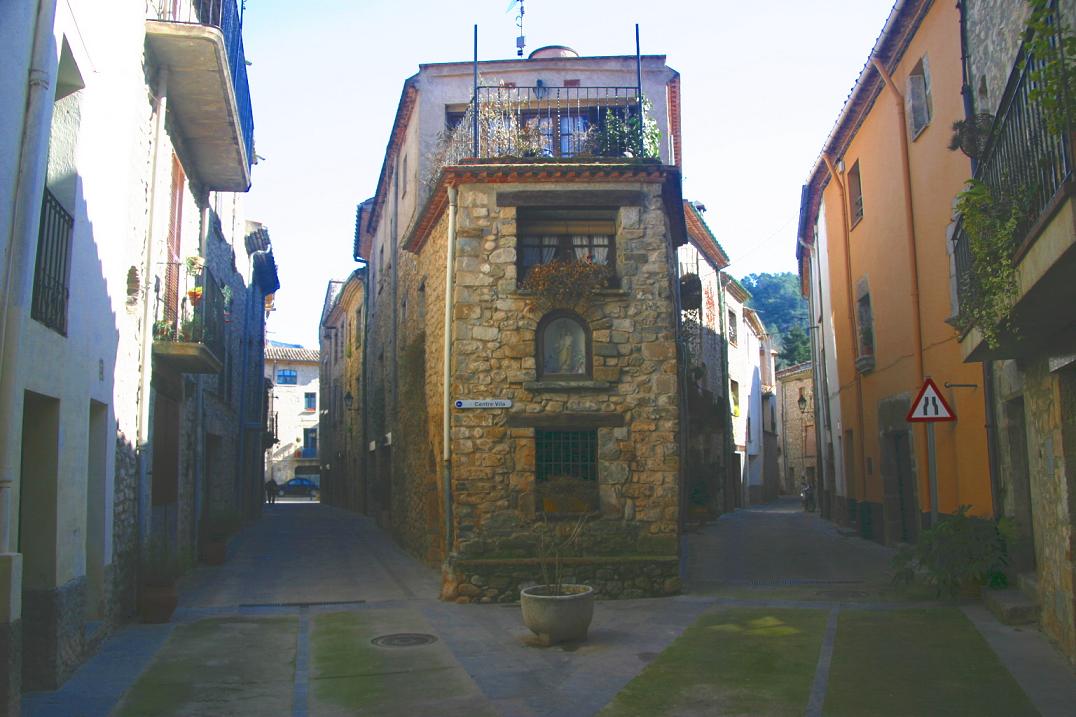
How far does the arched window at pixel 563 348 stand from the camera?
1251 centimetres

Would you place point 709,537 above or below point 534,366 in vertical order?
below

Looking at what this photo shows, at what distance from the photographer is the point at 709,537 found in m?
19.7

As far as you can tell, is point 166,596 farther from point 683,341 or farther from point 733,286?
point 733,286

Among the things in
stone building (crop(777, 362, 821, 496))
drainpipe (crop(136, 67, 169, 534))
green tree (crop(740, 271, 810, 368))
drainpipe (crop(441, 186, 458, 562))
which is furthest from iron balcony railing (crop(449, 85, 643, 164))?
green tree (crop(740, 271, 810, 368))

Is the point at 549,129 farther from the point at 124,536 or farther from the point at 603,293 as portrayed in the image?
the point at 124,536

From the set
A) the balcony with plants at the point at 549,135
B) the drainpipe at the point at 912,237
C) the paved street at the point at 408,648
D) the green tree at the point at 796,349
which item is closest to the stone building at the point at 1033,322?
the paved street at the point at 408,648

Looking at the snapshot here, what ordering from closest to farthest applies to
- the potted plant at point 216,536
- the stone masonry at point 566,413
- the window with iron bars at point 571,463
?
the stone masonry at point 566,413 < the window with iron bars at point 571,463 < the potted plant at point 216,536

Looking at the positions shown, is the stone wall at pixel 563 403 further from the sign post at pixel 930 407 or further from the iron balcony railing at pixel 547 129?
the sign post at pixel 930 407

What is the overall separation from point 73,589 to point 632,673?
15.6 ft

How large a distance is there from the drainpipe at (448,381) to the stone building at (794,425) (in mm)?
29172

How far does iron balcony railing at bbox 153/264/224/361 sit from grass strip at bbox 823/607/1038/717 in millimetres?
8718

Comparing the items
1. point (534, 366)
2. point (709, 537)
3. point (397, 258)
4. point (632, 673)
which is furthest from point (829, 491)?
point (632, 673)

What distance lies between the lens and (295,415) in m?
59.7

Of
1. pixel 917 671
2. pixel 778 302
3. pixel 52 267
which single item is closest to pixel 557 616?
pixel 917 671
